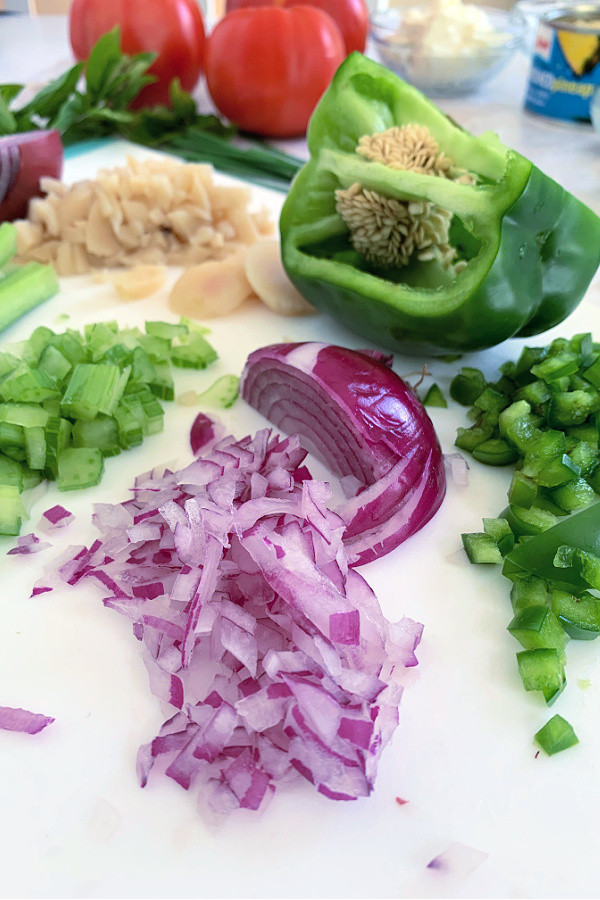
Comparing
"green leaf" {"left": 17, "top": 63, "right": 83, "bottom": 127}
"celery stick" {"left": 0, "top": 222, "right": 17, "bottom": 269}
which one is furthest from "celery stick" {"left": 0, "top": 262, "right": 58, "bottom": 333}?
"green leaf" {"left": 17, "top": 63, "right": 83, "bottom": 127}

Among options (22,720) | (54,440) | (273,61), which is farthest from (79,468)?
(273,61)

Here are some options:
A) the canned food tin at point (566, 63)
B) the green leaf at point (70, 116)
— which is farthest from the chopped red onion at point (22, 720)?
the canned food tin at point (566, 63)

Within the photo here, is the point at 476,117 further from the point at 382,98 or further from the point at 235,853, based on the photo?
the point at 235,853

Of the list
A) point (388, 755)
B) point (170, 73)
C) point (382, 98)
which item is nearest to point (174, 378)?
point (382, 98)

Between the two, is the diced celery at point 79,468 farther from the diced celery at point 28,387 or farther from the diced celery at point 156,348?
the diced celery at point 156,348

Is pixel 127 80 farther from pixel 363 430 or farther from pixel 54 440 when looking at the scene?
pixel 363 430
